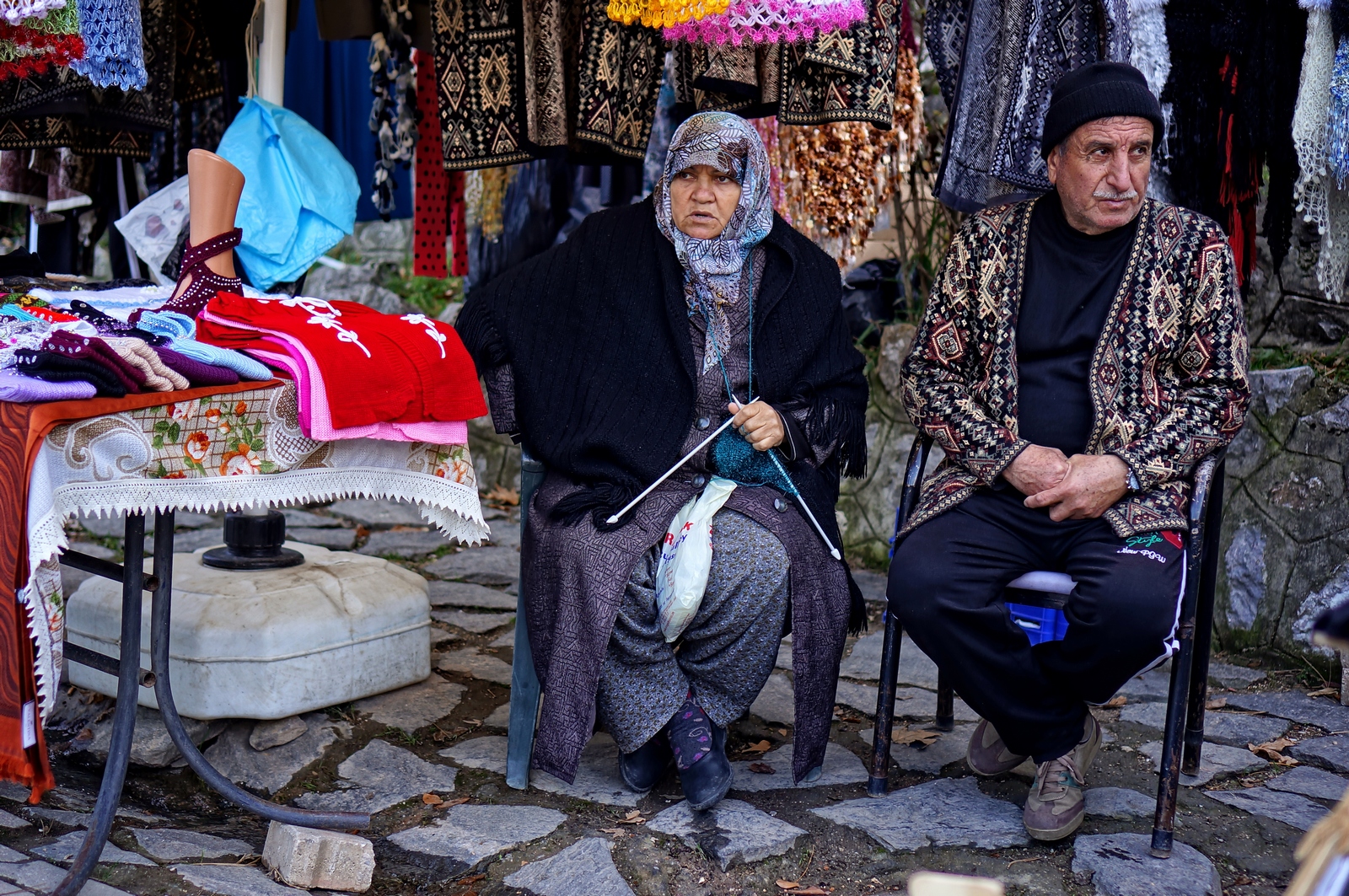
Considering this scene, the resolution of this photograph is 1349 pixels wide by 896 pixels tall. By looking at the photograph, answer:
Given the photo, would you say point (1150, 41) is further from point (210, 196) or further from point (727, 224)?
point (210, 196)

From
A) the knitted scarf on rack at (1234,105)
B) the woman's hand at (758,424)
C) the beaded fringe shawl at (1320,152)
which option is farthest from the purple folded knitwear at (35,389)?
the beaded fringe shawl at (1320,152)

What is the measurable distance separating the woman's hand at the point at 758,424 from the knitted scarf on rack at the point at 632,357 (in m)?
0.11

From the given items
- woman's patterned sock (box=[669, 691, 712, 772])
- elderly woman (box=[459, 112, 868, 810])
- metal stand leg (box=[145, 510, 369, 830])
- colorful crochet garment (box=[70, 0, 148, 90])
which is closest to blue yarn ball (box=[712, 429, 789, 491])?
elderly woman (box=[459, 112, 868, 810])

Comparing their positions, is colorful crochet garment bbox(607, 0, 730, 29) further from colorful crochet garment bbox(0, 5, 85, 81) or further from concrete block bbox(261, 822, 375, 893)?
concrete block bbox(261, 822, 375, 893)

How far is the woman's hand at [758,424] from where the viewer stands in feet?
9.92

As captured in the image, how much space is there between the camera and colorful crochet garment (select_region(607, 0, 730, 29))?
2912 mm

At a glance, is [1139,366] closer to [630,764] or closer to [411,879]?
[630,764]

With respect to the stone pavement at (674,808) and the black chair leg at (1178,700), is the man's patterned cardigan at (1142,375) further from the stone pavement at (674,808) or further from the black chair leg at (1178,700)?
the stone pavement at (674,808)

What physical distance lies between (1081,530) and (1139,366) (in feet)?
1.39

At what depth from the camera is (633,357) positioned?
3.15 m

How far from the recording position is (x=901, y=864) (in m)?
2.68

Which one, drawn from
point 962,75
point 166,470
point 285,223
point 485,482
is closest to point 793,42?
point 962,75

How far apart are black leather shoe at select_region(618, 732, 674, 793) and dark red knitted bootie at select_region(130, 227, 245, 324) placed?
4.83 feet

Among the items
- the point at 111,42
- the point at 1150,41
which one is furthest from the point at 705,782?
the point at 111,42
